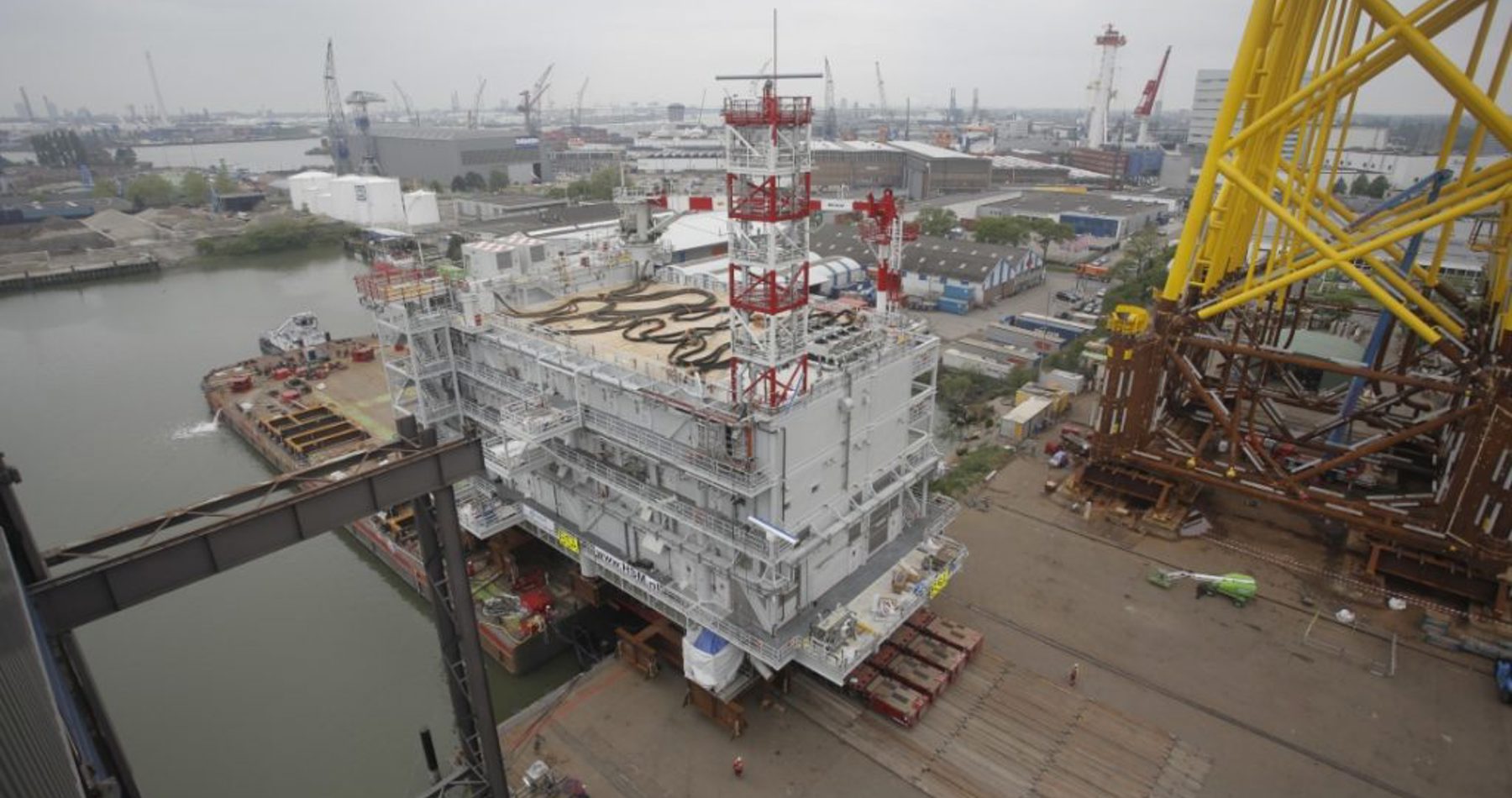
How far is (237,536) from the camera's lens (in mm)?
12070

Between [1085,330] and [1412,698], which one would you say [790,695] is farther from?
[1085,330]

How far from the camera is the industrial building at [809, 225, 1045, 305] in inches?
2292

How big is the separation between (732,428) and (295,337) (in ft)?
151

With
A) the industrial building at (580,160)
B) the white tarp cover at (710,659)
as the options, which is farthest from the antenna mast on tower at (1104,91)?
the white tarp cover at (710,659)

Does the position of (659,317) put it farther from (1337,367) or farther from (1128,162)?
(1128,162)

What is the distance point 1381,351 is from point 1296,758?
1866 centimetres

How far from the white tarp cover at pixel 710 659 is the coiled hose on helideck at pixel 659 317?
23.8 feet

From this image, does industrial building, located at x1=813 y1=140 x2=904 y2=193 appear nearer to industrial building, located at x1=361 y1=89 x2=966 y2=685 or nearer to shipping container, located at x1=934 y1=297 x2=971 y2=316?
shipping container, located at x1=934 y1=297 x2=971 y2=316

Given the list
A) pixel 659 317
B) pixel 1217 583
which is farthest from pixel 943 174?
pixel 1217 583

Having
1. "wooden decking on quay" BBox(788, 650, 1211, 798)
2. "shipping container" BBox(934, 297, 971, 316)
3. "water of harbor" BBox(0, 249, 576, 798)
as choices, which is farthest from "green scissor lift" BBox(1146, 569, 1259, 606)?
"shipping container" BBox(934, 297, 971, 316)

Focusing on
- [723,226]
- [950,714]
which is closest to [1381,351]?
[950,714]

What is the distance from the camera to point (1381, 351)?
2919 cm

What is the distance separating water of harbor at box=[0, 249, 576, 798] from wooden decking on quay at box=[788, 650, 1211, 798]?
10176 mm

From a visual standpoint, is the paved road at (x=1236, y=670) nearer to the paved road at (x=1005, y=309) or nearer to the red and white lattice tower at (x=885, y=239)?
the red and white lattice tower at (x=885, y=239)
